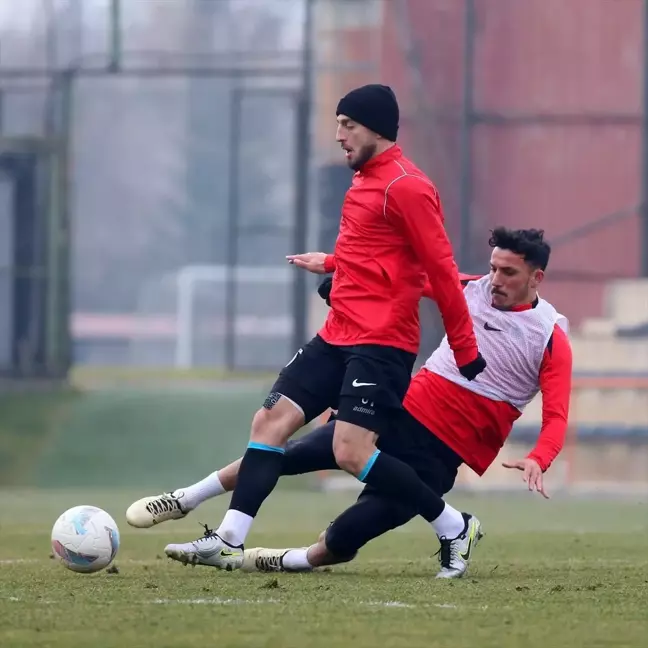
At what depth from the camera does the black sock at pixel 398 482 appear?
6.86 m

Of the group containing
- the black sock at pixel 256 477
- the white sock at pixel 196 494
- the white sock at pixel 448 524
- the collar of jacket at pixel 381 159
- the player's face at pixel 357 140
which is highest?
the player's face at pixel 357 140

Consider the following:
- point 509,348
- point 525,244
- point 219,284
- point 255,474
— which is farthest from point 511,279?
point 219,284

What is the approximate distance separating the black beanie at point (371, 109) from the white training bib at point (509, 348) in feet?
3.14

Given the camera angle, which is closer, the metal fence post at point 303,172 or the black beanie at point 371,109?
the black beanie at point 371,109

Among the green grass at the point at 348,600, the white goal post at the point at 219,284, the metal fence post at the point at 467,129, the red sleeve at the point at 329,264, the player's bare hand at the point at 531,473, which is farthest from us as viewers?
the white goal post at the point at 219,284

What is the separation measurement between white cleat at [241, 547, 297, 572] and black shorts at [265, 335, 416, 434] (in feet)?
2.04

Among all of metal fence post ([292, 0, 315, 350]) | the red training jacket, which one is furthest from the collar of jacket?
metal fence post ([292, 0, 315, 350])

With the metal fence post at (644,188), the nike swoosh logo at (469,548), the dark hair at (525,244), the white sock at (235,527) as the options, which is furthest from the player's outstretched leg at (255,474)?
the metal fence post at (644,188)

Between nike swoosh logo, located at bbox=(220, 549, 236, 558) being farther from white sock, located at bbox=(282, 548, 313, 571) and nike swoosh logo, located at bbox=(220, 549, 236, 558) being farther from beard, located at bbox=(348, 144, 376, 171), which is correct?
beard, located at bbox=(348, 144, 376, 171)

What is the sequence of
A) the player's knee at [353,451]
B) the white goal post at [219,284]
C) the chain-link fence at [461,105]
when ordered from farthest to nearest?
the white goal post at [219,284], the chain-link fence at [461,105], the player's knee at [353,451]

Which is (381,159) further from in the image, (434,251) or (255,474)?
(255,474)

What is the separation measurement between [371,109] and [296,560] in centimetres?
195

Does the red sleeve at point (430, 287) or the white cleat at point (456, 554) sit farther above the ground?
the red sleeve at point (430, 287)

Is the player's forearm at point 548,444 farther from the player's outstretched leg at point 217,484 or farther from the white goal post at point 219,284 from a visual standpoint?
the white goal post at point 219,284
